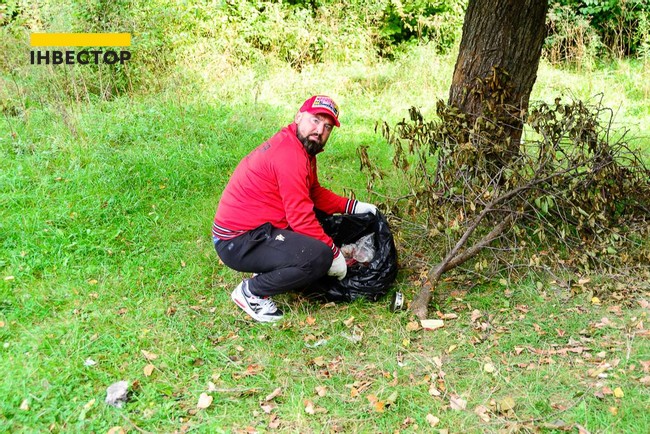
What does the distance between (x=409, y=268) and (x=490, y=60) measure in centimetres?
163

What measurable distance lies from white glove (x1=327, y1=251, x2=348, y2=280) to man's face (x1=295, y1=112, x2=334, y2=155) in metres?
0.70

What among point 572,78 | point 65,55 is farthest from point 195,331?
point 572,78

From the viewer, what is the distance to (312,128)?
3.33 metres

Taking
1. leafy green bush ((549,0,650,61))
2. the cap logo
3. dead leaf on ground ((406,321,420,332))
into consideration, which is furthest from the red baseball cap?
leafy green bush ((549,0,650,61))

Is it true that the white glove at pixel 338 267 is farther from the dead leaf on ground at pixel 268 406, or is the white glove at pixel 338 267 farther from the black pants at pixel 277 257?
the dead leaf on ground at pixel 268 406

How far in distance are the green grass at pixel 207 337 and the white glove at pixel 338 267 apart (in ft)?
0.80

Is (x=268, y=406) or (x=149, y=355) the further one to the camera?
(x=149, y=355)

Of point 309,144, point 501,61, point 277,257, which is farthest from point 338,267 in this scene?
point 501,61

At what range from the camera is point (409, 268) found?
408 cm

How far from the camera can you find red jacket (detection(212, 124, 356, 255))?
3297mm

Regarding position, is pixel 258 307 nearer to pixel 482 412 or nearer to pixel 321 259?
pixel 321 259

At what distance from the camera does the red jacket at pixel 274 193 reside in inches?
130

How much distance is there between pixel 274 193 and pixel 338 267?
2.04 ft

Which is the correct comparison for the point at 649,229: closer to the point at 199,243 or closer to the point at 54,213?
the point at 199,243
